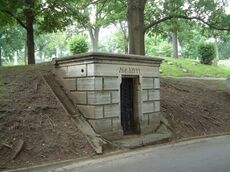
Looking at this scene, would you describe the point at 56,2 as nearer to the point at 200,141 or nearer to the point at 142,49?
the point at 142,49

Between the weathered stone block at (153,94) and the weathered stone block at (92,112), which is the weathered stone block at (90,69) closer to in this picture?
the weathered stone block at (92,112)

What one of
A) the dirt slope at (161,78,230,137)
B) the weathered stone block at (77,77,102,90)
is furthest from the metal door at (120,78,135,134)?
the dirt slope at (161,78,230,137)

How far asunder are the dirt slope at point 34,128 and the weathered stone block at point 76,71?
837 mm

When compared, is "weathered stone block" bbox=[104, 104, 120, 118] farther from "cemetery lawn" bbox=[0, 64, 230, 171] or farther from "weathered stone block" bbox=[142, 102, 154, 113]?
"weathered stone block" bbox=[142, 102, 154, 113]

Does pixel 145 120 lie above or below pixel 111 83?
below

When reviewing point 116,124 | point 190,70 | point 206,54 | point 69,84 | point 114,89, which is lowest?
point 116,124

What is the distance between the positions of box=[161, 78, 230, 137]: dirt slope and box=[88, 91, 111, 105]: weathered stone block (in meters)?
3.03

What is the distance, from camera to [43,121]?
8906 mm

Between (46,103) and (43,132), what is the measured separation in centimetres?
132

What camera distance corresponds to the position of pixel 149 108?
10992mm

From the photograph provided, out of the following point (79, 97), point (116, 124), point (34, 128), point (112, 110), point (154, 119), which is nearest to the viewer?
point (34, 128)

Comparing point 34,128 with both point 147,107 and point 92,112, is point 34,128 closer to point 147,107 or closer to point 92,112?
point 92,112

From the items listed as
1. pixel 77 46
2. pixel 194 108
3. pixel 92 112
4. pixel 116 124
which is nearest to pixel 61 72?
pixel 92 112

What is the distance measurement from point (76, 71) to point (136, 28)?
574 centimetres
